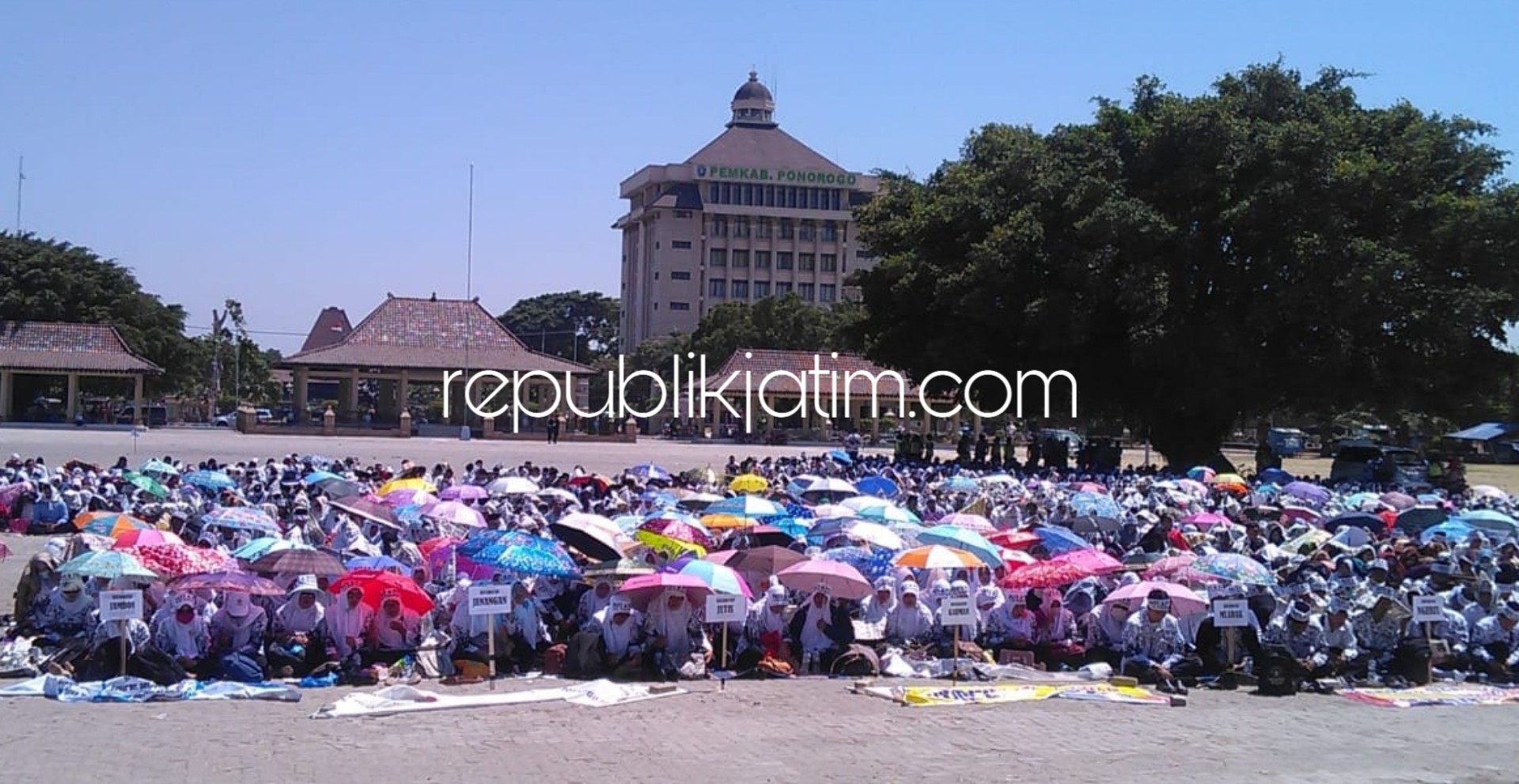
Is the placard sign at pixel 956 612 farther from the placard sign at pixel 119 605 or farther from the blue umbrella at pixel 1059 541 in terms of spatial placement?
the placard sign at pixel 119 605

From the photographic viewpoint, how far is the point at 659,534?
14531mm

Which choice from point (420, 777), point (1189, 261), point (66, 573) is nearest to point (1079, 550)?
point (420, 777)

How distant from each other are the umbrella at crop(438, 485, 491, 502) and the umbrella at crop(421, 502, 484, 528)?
118 cm

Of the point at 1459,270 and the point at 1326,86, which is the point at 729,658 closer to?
the point at 1459,270

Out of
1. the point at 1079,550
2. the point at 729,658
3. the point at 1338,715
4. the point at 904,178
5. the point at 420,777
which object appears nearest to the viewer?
the point at 420,777

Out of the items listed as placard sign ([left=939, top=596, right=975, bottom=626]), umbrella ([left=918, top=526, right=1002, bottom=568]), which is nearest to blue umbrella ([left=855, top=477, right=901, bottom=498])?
umbrella ([left=918, top=526, right=1002, bottom=568])

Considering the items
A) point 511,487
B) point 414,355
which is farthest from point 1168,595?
point 414,355

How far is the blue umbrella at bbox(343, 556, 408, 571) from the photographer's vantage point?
39.0 feet

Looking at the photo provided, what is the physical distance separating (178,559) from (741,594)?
4518mm

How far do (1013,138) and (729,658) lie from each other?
81.9 feet

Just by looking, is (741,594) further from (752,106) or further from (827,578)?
(752,106)

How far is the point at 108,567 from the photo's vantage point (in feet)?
36.0

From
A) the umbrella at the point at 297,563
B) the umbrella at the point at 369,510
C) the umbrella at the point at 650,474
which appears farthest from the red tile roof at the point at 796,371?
the umbrella at the point at 297,563

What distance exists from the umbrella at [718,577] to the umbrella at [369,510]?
523 cm
